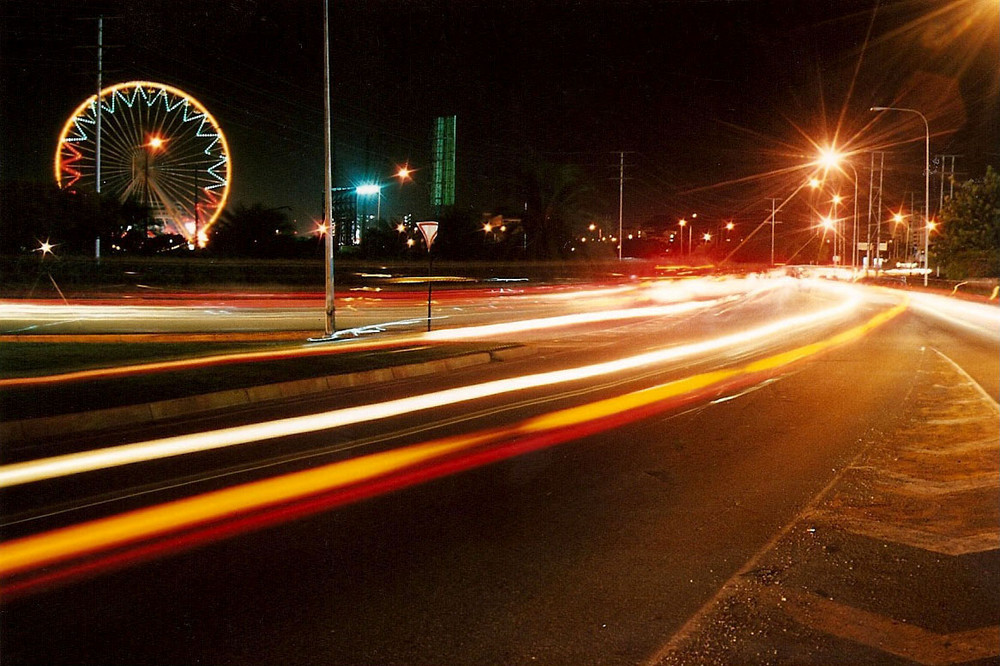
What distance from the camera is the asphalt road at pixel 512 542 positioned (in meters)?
4.60

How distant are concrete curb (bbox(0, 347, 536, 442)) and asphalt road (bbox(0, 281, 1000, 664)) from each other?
2.15ft

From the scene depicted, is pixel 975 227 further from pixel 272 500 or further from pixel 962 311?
pixel 272 500

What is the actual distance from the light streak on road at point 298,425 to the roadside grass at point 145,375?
6.00ft

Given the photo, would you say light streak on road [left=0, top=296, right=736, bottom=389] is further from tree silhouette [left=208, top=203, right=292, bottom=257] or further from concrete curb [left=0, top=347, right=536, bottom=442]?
tree silhouette [left=208, top=203, right=292, bottom=257]

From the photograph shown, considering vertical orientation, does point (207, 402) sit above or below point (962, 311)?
below

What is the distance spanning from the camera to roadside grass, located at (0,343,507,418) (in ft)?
37.7

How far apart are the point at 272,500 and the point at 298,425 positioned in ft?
11.7

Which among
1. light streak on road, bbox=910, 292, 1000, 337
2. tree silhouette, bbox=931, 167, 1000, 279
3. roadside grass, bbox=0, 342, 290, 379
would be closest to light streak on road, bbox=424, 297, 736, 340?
roadside grass, bbox=0, 342, 290, 379

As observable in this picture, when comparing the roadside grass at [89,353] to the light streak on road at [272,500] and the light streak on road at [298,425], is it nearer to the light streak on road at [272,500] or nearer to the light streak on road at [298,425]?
the light streak on road at [298,425]

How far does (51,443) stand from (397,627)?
657 cm

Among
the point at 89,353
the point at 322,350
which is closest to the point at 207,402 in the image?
the point at 322,350

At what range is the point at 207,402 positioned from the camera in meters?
12.2

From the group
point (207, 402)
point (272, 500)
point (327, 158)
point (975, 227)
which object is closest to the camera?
point (272, 500)

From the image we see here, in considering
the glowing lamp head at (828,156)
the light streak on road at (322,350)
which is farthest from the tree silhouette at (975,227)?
the light streak on road at (322,350)
